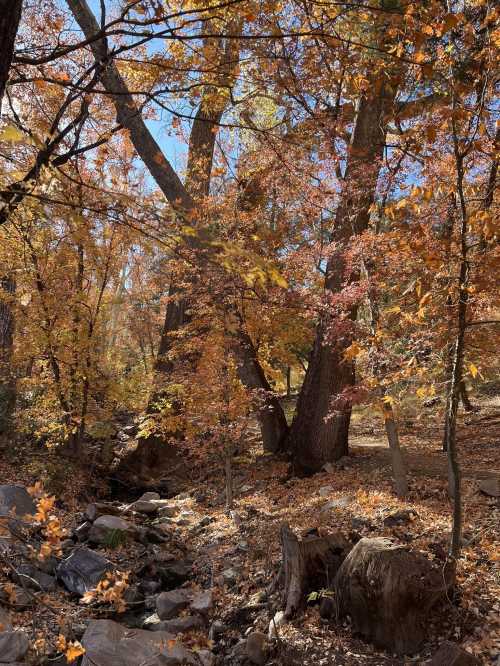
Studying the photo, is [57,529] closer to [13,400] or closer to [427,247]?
[427,247]

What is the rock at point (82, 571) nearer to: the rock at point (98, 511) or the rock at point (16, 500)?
the rock at point (16, 500)

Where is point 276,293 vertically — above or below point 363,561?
above

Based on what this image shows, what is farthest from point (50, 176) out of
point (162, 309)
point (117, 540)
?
point (162, 309)

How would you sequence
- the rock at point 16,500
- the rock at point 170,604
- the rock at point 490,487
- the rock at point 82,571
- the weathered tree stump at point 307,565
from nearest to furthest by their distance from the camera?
the weathered tree stump at point 307,565 → the rock at point 170,604 → the rock at point 82,571 → the rock at point 490,487 → the rock at point 16,500

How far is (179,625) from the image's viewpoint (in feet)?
15.4

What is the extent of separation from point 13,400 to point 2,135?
9948 mm

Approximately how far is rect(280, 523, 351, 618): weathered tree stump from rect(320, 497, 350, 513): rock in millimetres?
1993

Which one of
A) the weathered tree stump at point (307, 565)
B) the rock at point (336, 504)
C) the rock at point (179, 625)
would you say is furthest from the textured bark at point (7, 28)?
the rock at point (336, 504)

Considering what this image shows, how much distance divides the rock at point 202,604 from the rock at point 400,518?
2.24 m

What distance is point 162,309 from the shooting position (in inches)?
880

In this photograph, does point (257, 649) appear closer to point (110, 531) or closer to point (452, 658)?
point (452, 658)

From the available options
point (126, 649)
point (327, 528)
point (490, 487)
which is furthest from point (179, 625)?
point (490, 487)

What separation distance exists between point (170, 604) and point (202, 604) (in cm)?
33

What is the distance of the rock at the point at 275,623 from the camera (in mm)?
4238
